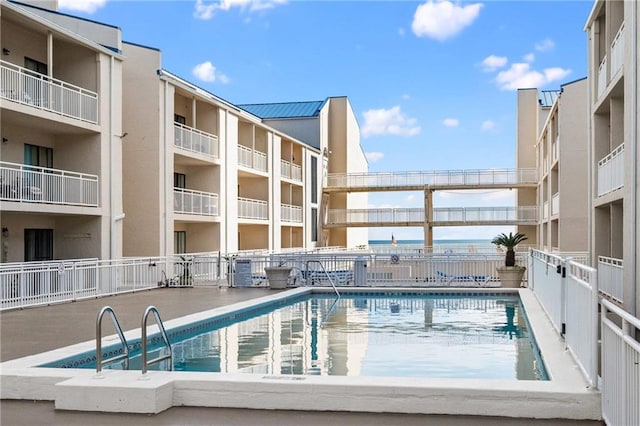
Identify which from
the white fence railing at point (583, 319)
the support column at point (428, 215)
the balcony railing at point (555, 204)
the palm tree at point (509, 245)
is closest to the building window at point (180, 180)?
the palm tree at point (509, 245)

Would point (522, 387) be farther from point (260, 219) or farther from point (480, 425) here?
point (260, 219)

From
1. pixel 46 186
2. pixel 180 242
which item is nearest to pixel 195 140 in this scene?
pixel 180 242

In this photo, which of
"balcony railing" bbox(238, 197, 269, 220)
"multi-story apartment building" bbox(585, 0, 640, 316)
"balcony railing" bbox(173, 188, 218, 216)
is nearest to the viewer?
"multi-story apartment building" bbox(585, 0, 640, 316)

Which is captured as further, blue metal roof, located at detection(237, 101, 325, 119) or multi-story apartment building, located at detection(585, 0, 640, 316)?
blue metal roof, located at detection(237, 101, 325, 119)

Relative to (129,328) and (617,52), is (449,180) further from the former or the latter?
(129,328)

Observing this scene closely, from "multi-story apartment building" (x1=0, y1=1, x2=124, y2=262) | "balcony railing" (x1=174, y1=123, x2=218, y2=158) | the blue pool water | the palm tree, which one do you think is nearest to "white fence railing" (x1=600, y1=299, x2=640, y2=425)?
the blue pool water

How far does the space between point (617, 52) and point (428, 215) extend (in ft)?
92.2

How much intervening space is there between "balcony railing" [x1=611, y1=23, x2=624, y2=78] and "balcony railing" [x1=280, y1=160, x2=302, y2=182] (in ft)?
83.1

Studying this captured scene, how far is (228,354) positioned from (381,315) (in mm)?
5944

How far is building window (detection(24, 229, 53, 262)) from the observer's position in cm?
2120

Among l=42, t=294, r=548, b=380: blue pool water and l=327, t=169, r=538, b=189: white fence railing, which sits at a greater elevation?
l=327, t=169, r=538, b=189: white fence railing

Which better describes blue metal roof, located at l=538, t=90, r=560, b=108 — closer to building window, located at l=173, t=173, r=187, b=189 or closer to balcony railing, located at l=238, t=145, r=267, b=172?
balcony railing, located at l=238, t=145, r=267, b=172

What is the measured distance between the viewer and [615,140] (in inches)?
682

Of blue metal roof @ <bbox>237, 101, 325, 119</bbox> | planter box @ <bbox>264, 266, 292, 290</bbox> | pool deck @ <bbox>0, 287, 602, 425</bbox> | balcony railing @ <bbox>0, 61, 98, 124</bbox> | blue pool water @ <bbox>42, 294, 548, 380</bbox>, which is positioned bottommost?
blue pool water @ <bbox>42, 294, 548, 380</bbox>
